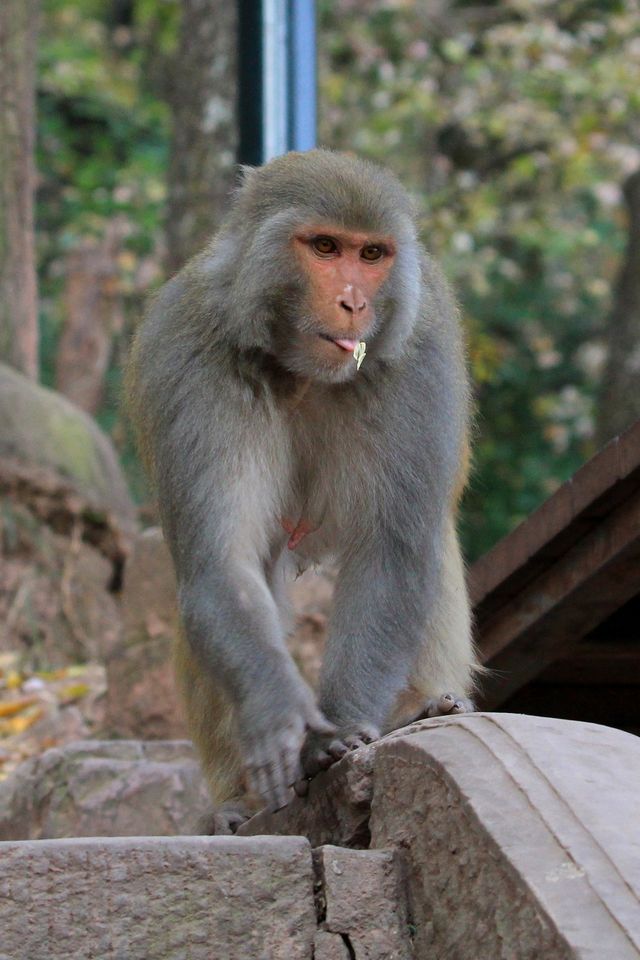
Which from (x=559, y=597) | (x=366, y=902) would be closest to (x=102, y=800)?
(x=559, y=597)

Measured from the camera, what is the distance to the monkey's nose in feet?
12.4

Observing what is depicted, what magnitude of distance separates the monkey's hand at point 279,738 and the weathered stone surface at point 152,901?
2.55 ft

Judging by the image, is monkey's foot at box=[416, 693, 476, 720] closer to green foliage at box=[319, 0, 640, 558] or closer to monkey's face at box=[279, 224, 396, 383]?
monkey's face at box=[279, 224, 396, 383]

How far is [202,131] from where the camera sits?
911 centimetres

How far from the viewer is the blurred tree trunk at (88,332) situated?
12.1 metres

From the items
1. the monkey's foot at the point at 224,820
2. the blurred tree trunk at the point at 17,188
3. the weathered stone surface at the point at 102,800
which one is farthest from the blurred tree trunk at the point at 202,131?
the monkey's foot at the point at 224,820

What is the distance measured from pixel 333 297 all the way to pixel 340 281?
0.04 meters

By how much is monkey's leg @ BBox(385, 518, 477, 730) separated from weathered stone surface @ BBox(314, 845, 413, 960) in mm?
1486

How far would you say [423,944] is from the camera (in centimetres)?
261

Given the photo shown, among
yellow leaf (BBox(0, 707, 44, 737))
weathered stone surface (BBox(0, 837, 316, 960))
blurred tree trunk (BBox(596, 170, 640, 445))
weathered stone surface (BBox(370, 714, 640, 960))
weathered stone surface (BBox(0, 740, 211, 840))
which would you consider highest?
weathered stone surface (BBox(370, 714, 640, 960))

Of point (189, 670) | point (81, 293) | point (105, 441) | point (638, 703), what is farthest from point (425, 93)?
point (189, 670)

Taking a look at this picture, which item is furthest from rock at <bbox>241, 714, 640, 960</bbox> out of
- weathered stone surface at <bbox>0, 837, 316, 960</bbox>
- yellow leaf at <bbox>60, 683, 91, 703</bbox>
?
yellow leaf at <bbox>60, 683, 91, 703</bbox>

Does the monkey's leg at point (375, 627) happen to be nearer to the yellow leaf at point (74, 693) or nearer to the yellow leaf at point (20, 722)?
the yellow leaf at point (20, 722)

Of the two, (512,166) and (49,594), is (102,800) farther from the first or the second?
(512,166)
